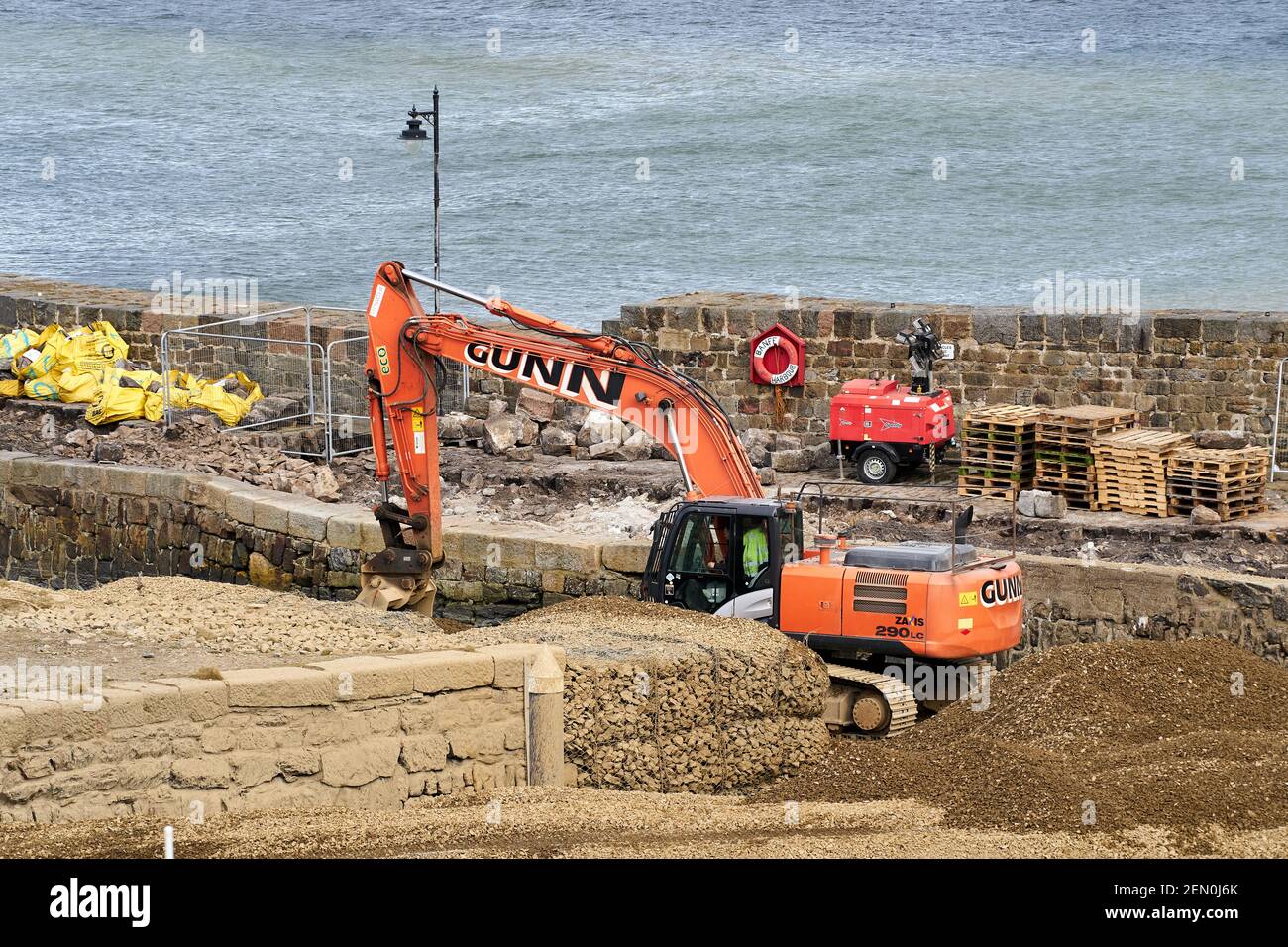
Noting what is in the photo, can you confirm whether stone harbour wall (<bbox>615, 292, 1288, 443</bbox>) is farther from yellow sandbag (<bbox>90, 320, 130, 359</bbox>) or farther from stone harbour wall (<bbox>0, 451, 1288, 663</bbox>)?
yellow sandbag (<bbox>90, 320, 130, 359</bbox>)

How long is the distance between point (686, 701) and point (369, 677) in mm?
2511

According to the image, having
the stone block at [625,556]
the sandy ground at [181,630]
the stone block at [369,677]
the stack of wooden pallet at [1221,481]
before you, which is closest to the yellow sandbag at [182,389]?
the stone block at [625,556]

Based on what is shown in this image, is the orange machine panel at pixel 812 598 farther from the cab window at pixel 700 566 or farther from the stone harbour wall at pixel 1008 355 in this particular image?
the stone harbour wall at pixel 1008 355

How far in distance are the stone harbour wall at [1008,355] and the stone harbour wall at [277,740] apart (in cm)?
1147

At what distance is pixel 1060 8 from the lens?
79000 millimetres

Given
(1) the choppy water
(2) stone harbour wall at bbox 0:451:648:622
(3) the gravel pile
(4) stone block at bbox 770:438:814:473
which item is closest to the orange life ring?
(4) stone block at bbox 770:438:814:473

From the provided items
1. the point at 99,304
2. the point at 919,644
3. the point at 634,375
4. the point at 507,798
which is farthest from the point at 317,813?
the point at 99,304

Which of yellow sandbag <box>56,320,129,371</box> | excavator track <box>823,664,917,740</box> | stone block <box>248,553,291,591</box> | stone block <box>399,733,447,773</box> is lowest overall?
stone block <box>248,553,291,591</box>

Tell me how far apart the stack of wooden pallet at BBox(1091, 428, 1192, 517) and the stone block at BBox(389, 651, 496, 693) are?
9873 mm

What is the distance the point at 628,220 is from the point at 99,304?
1201 inches

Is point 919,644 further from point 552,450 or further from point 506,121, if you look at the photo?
point 506,121

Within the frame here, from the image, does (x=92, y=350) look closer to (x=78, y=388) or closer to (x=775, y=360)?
(x=78, y=388)

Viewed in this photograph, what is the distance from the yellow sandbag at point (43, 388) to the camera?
2411 centimetres

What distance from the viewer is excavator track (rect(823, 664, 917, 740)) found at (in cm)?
1295
